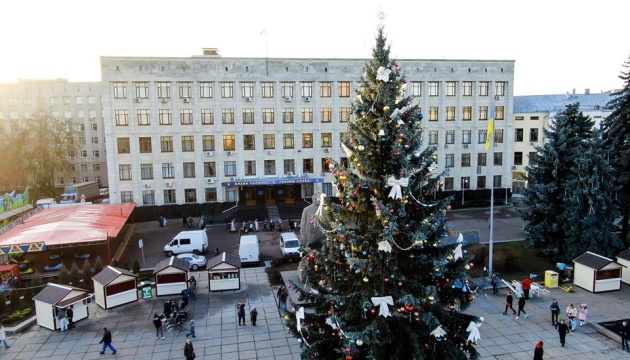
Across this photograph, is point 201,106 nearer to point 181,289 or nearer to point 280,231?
point 280,231

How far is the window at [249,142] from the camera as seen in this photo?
48969 mm

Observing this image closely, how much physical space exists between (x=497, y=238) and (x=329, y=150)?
70.1 ft

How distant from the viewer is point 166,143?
47.4 meters

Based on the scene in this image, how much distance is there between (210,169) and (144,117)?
8745 millimetres

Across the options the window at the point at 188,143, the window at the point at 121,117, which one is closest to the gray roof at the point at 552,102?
the window at the point at 188,143

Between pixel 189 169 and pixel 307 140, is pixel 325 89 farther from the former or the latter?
pixel 189 169

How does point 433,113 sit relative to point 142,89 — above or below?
below

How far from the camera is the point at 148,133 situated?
1843 inches

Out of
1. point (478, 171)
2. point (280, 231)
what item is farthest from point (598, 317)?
point (478, 171)

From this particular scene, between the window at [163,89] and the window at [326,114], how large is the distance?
16950 millimetres

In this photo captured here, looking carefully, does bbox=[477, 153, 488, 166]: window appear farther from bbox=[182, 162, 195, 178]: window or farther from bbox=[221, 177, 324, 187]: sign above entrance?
bbox=[182, 162, 195, 178]: window

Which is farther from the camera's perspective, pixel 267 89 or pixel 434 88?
pixel 434 88

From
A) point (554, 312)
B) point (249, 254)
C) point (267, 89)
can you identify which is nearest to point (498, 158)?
point (267, 89)

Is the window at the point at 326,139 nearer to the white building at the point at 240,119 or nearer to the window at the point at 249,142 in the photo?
the white building at the point at 240,119
